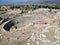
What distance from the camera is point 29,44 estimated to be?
70.1 feet

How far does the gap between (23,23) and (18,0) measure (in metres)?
57.2

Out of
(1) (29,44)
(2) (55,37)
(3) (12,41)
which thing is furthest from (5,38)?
(2) (55,37)

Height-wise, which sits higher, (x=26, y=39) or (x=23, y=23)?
(x=26, y=39)

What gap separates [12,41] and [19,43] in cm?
116

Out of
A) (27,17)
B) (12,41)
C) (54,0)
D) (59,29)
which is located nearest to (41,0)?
(54,0)

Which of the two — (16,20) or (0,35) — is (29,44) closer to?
(0,35)

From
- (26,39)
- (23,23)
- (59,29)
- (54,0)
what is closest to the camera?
(26,39)

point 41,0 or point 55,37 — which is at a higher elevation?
point 55,37

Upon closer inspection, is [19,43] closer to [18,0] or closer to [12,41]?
[12,41]

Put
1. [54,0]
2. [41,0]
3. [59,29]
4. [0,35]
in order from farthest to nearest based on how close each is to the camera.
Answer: [41,0] < [54,0] < [59,29] < [0,35]

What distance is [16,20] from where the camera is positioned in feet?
126

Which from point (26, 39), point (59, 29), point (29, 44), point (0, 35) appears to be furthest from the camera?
point (59, 29)

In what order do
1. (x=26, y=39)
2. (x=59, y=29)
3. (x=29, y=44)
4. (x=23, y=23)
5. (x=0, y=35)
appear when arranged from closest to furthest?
(x=29, y=44)
(x=26, y=39)
(x=0, y=35)
(x=59, y=29)
(x=23, y=23)

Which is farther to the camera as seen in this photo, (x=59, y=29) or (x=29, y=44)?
(x=59, y=29)
